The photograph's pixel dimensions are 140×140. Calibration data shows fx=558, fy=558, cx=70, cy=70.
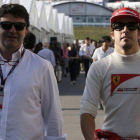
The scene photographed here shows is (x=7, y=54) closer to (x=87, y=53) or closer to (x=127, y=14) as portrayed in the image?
(x=127, y=14)

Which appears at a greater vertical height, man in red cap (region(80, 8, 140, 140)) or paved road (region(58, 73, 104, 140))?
man in red cap (region(80, 8, 140, 140))

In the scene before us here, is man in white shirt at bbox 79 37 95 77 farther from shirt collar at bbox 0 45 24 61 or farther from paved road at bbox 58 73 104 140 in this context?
shirt collar at bbox 0 45 24 61

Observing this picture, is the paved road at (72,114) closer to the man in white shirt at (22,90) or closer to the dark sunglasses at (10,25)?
the man in white shirt at (22,90)

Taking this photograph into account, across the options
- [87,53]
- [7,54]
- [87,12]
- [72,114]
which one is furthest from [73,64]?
[87,12]

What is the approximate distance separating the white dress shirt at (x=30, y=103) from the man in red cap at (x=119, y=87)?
0.27 metres

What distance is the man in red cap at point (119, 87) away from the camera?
396 centimetres

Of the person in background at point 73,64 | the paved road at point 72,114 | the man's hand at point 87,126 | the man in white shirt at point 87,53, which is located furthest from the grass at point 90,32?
the man's hand at point 87,126

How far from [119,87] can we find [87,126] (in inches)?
14.4

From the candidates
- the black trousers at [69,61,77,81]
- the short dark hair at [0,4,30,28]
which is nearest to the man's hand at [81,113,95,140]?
the short dark hair at [0,4,30,28]

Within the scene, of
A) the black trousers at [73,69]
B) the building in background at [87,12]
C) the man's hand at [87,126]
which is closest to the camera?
the man's hand at [87,126]

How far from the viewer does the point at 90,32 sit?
70.6m

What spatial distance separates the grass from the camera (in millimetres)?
69812

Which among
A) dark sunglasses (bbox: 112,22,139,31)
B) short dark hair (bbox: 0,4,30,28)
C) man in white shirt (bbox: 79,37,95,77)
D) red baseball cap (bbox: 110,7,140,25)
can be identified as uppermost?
short dark hair (bbox: 0,4,30,28)

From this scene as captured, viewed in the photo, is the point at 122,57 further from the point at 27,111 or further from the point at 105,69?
the point at 27,111
